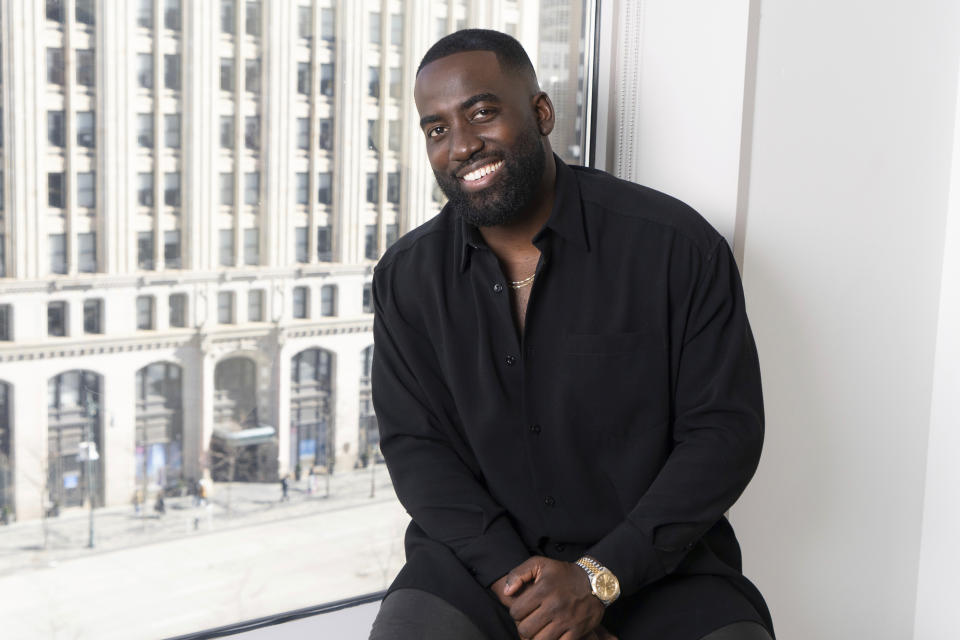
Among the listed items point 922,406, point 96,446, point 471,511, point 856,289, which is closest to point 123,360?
point 96,446

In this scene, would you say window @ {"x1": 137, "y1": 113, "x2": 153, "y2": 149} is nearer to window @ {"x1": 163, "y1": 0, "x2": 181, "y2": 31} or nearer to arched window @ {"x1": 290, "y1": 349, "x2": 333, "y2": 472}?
window @ {"x1": 163, "y1": 0, "x2": 181, "y2": 31}

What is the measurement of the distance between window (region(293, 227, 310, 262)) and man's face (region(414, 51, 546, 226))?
569 mm

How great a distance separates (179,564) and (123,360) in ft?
1.59

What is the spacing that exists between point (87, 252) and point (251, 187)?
37cm

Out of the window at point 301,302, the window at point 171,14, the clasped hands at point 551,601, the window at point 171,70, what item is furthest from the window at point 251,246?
the clasped hands at point 551,601

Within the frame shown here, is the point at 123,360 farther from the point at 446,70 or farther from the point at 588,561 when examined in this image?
the point at 588,561

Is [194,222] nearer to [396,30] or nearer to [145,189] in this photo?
[145,189]

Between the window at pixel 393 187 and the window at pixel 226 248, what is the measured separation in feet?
1.28

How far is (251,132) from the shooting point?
2.17 metres

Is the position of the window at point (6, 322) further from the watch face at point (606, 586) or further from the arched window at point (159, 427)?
the watch face at point (606, 586)

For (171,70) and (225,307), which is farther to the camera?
(225,307)

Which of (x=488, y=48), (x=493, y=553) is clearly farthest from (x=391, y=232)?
(x=493, y=553)

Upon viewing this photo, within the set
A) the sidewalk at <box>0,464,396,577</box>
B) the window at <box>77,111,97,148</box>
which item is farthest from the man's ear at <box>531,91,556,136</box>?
the sidewalk at <box>0,464,396,577</box>

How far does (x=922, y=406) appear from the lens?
7.97 feet
